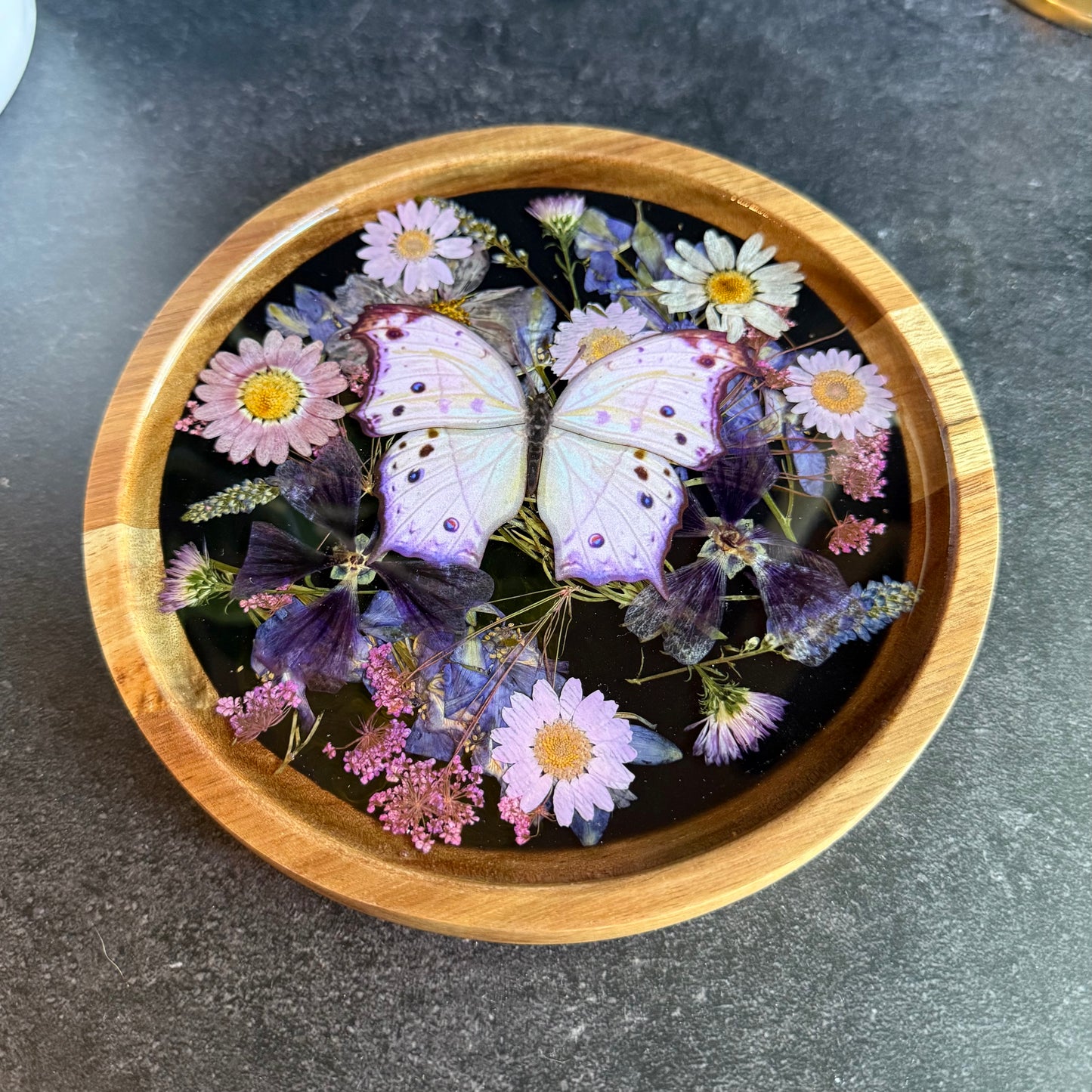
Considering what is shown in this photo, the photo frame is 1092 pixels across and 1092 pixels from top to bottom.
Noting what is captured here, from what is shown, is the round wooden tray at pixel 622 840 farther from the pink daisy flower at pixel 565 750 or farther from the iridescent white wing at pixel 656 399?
the iridescent white wing at pixel 656 399

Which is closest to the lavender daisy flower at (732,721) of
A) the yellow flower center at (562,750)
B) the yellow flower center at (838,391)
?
the yellow flower center at (562,750)

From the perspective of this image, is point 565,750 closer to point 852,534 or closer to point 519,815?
point 519,815

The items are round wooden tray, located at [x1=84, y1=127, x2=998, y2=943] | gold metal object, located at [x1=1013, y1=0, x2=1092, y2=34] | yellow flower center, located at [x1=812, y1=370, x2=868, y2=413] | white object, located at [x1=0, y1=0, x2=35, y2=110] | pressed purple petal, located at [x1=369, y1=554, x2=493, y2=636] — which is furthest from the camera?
gold metal object, located at [x1=1013, y1=0, x2=1092, y2=34]

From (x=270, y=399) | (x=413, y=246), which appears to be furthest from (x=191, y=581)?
(x=413, y=246)

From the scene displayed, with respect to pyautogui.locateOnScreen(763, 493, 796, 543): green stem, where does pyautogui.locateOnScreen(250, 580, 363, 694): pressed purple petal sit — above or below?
below

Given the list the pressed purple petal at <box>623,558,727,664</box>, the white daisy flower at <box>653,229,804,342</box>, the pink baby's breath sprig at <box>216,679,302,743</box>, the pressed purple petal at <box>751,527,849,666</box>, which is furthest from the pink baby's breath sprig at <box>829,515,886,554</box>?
the pink baby's breath sprig at <box>216,679,302,743</box>

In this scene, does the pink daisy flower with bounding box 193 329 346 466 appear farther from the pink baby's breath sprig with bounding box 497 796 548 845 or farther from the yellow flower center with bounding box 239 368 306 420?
the pink baby's breath sprig with bounding box 497 796 548 845

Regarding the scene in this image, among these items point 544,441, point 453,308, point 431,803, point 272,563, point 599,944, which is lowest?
point 599,944
